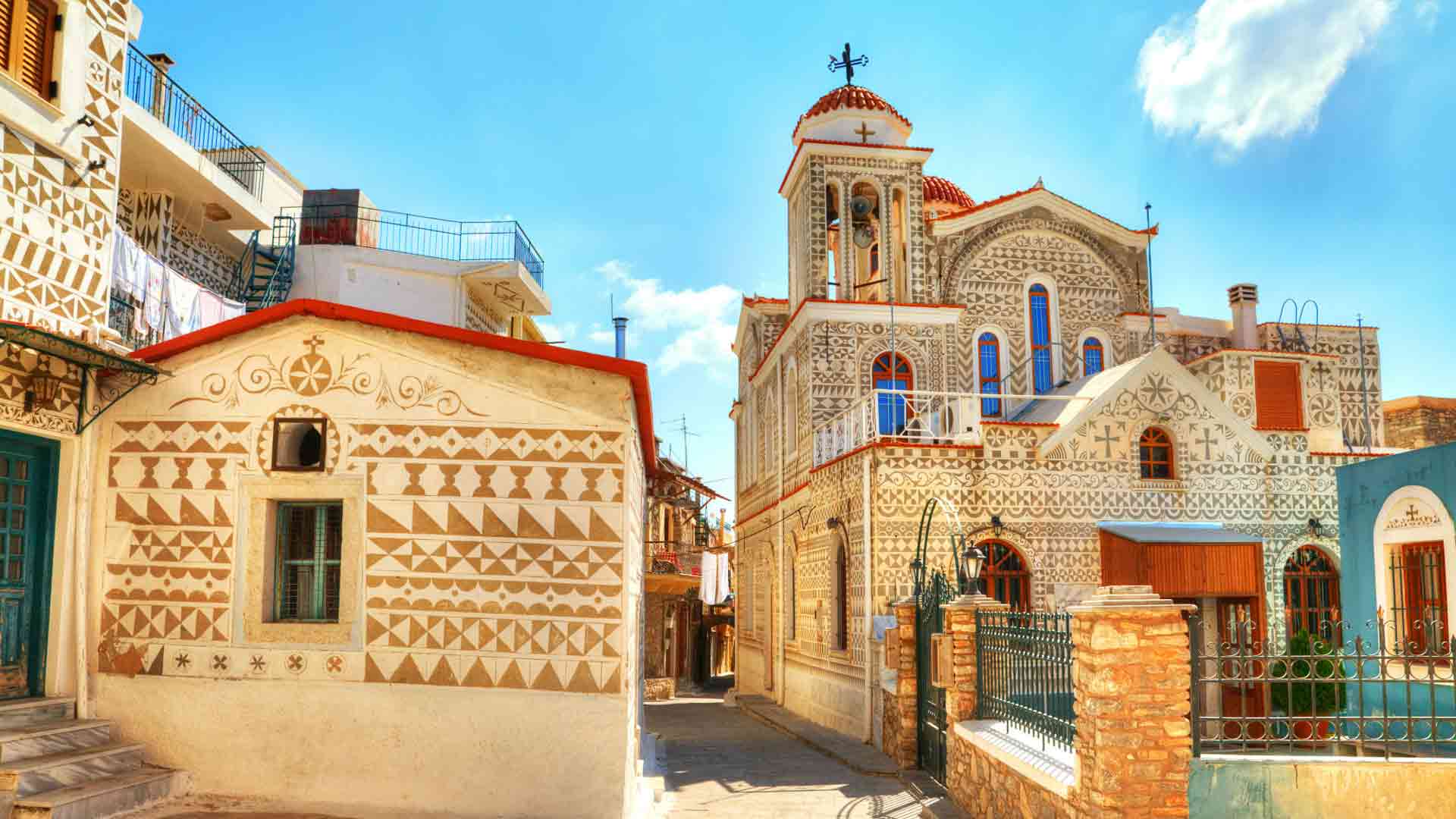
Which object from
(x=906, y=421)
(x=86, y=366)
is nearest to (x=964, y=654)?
(x=86, y=366)

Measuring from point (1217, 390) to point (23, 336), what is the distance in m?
19.0

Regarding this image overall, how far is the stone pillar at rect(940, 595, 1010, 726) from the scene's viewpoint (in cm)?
1048

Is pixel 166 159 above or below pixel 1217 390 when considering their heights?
above

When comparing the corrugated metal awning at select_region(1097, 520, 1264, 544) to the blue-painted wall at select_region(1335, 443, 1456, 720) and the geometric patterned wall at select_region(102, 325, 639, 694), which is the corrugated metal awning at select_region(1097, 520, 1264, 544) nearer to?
the blue-painted wall at select_region(1335, 443, 1456, 720)

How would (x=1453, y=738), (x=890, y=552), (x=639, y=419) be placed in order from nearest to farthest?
1. (x=1453, y=738)
2. (x=639, y=419)
3. (x=890, y=552)

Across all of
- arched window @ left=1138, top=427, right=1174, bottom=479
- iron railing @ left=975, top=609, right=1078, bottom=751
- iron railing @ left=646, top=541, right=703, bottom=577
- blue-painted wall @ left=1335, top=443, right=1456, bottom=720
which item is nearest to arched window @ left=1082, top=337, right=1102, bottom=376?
arched window @ left=1138, top=427, right=1174, bottom=479

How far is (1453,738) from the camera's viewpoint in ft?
24.8

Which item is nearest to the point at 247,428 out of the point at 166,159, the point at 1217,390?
the point at 166,159

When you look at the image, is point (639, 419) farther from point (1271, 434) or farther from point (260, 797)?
point (1271, 434)

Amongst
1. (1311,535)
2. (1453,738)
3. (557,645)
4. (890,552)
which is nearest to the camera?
(1453,738)

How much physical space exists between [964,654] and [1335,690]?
138 inches

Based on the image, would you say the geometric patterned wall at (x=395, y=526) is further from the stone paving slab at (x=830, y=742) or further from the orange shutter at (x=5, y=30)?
the stone paving slab at (x=830, y=742)

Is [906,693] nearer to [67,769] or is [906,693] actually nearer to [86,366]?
[67,769]

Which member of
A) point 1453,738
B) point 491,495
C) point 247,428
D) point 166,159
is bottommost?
point 1453,738
